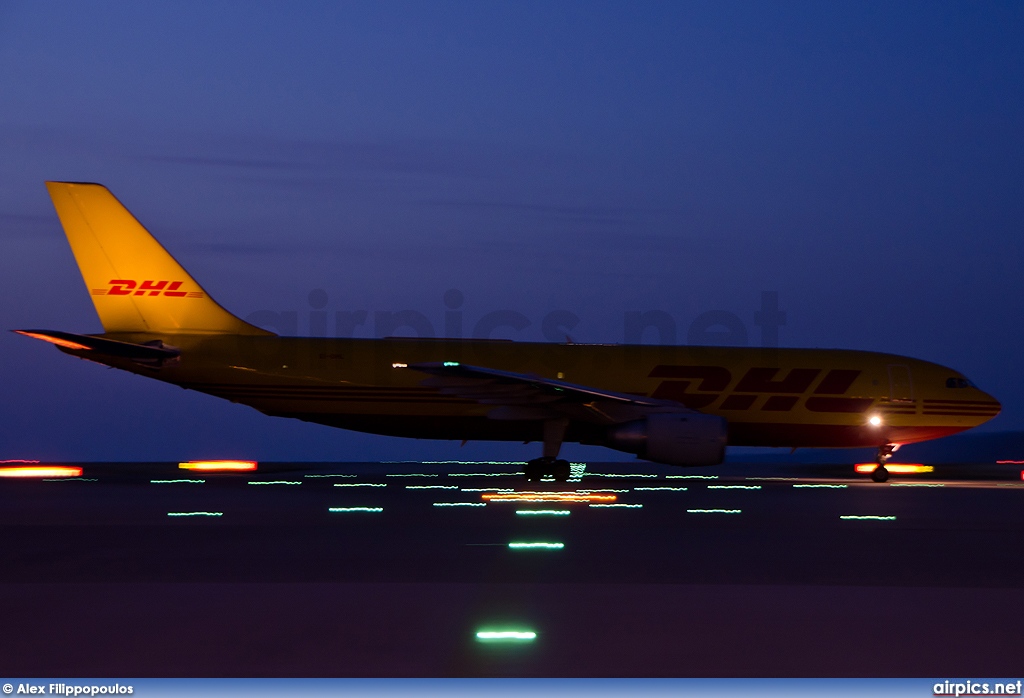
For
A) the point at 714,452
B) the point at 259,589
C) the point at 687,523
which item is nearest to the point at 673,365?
the point at 714,452

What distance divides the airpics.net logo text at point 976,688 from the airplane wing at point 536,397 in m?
14.7

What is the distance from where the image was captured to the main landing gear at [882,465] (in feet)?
74.1

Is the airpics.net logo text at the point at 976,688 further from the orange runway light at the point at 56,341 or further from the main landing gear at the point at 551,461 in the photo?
the orange runway light at the point at 56,341

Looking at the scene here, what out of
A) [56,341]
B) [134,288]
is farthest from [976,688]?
[134,288]

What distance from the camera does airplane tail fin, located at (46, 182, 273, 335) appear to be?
22453 millimetres

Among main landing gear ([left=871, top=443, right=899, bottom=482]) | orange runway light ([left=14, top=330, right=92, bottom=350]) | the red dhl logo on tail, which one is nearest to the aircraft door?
main landing gear ([left=871, top=443, right=899, bottom=482])

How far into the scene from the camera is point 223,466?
2712 cm

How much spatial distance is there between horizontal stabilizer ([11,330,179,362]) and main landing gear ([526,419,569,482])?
7744 millimetres

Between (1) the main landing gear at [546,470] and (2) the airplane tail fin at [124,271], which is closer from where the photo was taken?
(1) the main landing gear at [546,470]

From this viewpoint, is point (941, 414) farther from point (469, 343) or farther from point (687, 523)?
point (687, 523)

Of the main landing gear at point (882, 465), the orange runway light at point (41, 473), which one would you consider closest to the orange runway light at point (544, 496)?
the main landing gear at point (882, 465)

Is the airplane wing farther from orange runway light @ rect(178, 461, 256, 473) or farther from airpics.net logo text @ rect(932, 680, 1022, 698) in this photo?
airpics.net logo text @ rect(932, 680, 1022, 698)

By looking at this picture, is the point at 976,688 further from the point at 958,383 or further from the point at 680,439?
the point at 958,383

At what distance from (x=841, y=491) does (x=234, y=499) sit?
10.4 metres
